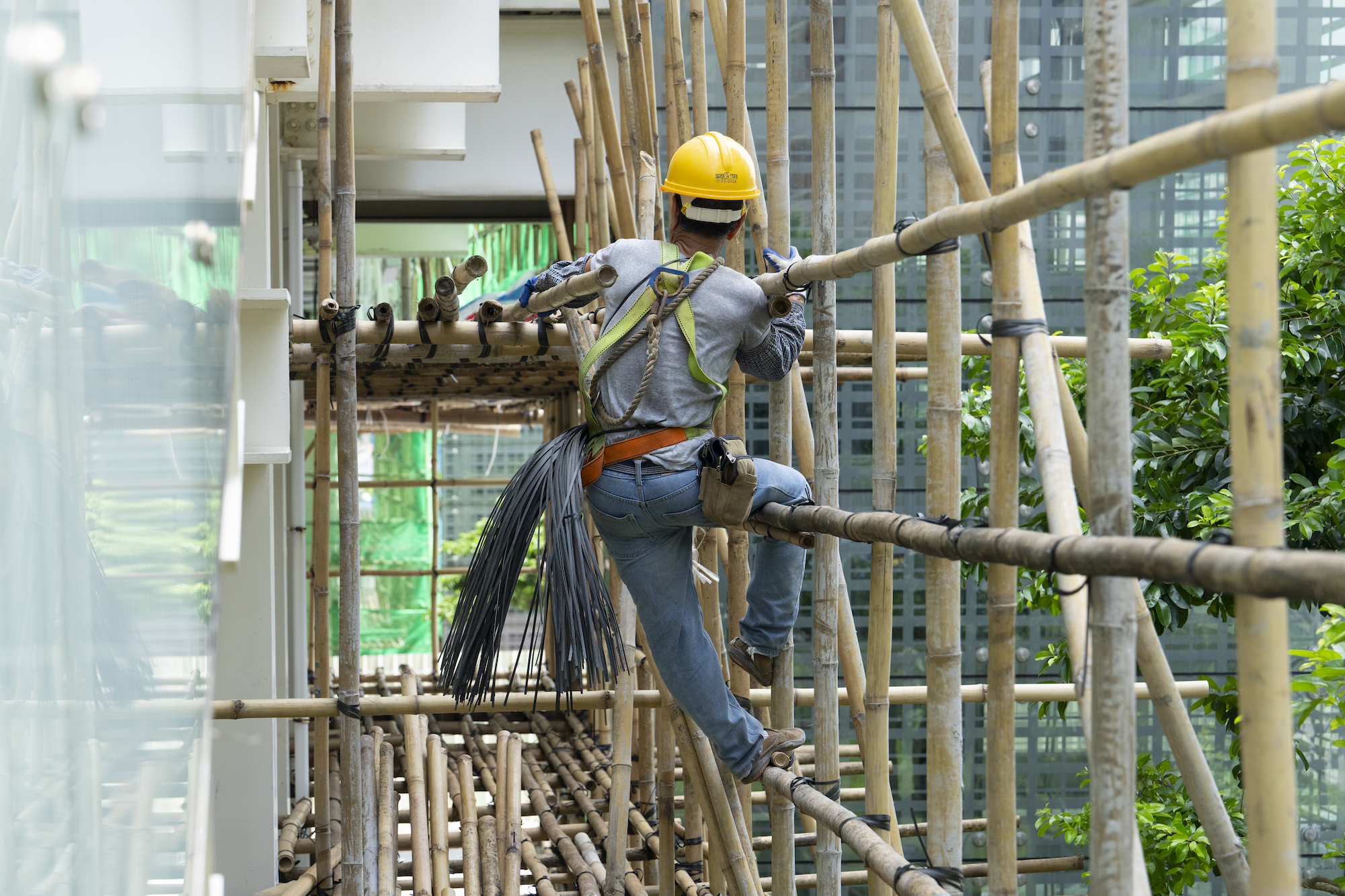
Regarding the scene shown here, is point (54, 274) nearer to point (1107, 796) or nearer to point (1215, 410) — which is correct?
point (1107, 796)

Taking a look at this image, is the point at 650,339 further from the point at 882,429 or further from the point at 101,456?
the point at 101,456

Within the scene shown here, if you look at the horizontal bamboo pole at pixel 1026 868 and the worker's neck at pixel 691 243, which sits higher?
the worker's neck at pixel 691 243

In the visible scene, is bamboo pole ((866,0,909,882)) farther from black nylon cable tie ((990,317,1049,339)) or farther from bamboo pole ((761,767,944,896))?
black nylon cable tie ((990,317,1049,339))

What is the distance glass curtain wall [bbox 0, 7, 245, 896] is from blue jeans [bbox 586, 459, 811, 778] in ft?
4.76

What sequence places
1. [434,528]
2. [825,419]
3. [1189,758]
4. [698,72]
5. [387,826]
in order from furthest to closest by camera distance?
1. [434,528]
2. [387,826]
3. [698,72]
4. [825,419]
5. [1189,758]

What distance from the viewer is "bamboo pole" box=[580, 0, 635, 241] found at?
3729 mm

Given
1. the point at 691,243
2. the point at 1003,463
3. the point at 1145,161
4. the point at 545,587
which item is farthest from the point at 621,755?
the point at 1145,161

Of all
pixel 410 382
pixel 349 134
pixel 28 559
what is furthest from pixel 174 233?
pixel 410 382

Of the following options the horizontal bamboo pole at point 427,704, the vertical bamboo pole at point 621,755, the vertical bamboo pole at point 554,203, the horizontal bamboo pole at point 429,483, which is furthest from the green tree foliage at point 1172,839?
the horizontal bamboo pole at point 429,483

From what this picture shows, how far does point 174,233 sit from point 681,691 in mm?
1863

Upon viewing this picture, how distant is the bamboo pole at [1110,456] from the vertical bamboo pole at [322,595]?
3.48m

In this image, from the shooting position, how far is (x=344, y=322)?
346 centimetres

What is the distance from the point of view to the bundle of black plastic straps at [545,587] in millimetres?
2623

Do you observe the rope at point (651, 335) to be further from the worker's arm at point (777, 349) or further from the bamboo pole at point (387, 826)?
the bamboo pole at point (387, 826)
